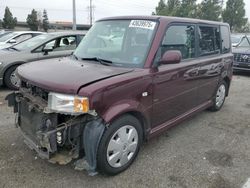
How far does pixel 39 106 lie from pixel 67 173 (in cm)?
90

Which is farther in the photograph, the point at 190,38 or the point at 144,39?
the point at 190,38

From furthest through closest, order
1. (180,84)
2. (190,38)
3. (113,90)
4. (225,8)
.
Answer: (225,8), (190,38), (180,84), (113,90)

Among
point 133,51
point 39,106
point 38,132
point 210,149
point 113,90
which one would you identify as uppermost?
point 133,51

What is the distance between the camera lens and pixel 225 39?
5488 millimetres

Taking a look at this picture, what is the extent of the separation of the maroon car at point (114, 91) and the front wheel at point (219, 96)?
1.02 metres

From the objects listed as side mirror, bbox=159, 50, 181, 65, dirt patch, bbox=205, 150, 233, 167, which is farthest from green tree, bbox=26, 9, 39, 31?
dirt patch, bbox=205, 150, 233, 167

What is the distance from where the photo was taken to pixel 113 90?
114 inches

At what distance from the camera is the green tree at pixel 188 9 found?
41.6 meters

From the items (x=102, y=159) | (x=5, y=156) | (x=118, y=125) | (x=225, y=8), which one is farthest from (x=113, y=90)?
(x=225, y=8)

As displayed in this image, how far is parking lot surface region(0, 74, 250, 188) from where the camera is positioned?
3119mm

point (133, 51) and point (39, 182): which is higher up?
point (133, 51)

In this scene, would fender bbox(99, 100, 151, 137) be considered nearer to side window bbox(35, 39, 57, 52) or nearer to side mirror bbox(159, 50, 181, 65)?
side mirror bbox(159, 50, 181, 65)

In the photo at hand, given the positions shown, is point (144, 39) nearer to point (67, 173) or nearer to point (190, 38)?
point (190, 38)

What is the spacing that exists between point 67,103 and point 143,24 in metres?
1.60
